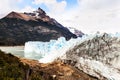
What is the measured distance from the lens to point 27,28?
6644 inches

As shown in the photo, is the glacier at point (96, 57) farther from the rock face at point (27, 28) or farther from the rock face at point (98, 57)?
the rock face at point (27, 28)

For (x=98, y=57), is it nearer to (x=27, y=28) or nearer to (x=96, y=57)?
(x=96, y=57)

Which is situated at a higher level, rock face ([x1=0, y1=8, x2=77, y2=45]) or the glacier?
rock face ([x1=0, y1=8, x2=77, y2=45])

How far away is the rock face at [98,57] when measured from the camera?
21609mm

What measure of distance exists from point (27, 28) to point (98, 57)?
146 m

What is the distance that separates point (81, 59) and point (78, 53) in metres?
1.53

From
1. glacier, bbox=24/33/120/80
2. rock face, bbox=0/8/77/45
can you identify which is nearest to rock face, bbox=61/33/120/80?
glacier, bbox=24/33/120/80

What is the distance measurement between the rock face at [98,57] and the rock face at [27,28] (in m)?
113

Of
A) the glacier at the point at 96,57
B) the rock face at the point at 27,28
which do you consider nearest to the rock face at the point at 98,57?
the glacier at the point at 96,57

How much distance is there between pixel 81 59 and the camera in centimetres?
2255

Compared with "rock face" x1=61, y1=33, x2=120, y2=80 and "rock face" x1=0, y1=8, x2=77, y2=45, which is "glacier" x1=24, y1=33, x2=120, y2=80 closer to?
"rock face" x1=61, y1=33, x2=120, y2=80

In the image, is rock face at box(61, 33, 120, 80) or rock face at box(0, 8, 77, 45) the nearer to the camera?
rock face at box(61, 33, 120, 80)

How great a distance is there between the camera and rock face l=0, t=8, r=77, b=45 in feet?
495

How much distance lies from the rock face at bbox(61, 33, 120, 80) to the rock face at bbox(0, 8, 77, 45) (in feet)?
371
